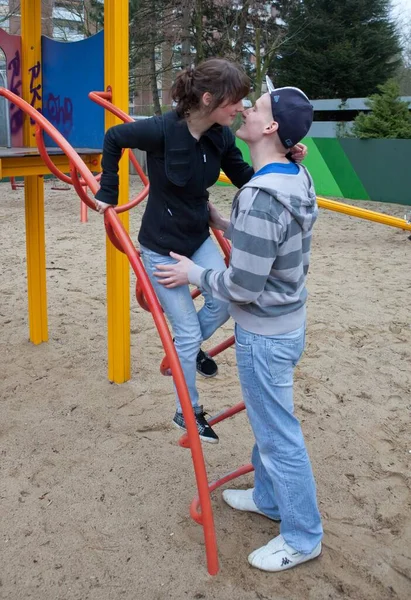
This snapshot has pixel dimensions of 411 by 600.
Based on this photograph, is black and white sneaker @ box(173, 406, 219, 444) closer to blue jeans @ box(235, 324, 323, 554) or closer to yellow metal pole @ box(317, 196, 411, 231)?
blue jeans @ box(235, 324, 323, 554)

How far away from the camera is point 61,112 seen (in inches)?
143

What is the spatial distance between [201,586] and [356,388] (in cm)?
191

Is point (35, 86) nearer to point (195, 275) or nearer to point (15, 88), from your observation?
point (15, 88)

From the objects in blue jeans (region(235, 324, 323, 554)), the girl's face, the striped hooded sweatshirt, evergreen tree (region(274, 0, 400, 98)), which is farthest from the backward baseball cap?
evergreen tree (region(274, 0, 400, 98))

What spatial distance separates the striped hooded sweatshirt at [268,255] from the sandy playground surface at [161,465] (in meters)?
0.94

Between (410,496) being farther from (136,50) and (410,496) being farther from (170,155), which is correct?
(136,50)

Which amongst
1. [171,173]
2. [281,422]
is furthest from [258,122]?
[281,422]

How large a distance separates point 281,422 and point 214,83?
3.67 feet

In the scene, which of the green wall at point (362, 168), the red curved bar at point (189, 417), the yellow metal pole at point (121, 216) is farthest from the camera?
the green wall at point (362, 168)

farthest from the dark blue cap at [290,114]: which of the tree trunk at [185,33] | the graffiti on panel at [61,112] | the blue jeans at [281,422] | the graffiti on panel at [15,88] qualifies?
the tree trunk at [185,33]

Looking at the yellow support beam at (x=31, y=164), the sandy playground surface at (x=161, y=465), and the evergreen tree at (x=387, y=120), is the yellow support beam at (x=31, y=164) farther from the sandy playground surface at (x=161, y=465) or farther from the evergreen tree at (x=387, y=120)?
the evergreen tree at (x=387, y=120)

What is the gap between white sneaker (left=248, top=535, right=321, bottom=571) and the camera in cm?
210

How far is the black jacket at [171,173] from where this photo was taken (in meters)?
2.16

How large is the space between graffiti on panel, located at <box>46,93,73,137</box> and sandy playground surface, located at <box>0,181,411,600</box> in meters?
1.47
